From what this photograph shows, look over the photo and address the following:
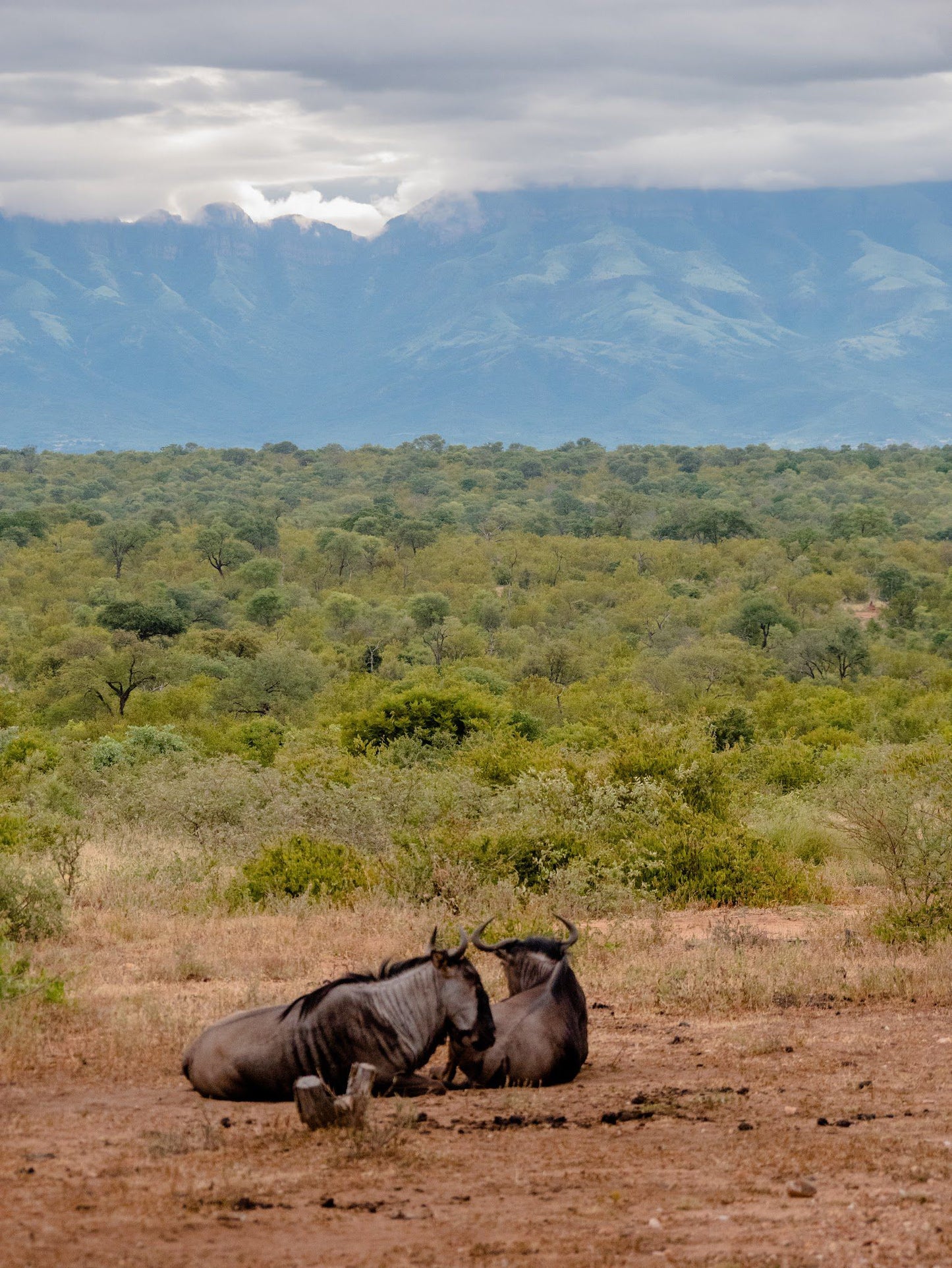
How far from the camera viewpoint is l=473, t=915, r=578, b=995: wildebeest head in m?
7.54

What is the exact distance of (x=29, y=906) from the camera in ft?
33.8

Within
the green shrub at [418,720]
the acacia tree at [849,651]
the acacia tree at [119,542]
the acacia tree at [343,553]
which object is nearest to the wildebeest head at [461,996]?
the green shrub at [418,720]

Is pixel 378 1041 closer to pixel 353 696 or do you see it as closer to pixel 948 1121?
pixel 948 1121

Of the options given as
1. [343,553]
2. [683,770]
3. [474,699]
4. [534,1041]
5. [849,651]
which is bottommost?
[534,1041]

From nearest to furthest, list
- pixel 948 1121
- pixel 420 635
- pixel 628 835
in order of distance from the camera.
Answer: pixel 948 1121 → pixel 628 835 → pixel 420 635

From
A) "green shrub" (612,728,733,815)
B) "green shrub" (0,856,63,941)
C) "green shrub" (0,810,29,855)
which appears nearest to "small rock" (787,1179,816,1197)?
"green shrub" (0,856,63,941)

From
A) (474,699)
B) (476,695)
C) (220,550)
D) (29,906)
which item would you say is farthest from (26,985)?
(220,550)

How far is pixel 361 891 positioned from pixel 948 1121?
254 inches

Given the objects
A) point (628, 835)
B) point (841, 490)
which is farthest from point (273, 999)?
point (841, 490)

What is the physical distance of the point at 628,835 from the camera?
13.6 meters

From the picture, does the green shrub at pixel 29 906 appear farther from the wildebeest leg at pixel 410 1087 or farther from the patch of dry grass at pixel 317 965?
the wildebeest leg at pixel 410 1087

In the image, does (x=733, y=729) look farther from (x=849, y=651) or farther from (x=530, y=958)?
(x=530, y=958)

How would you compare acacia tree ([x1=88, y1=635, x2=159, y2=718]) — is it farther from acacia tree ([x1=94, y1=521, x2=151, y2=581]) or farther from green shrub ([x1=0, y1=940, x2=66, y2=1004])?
green shrub ([x1=0, y1=940, x2=66, y2=1004])

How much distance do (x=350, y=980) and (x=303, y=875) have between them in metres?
5.81
